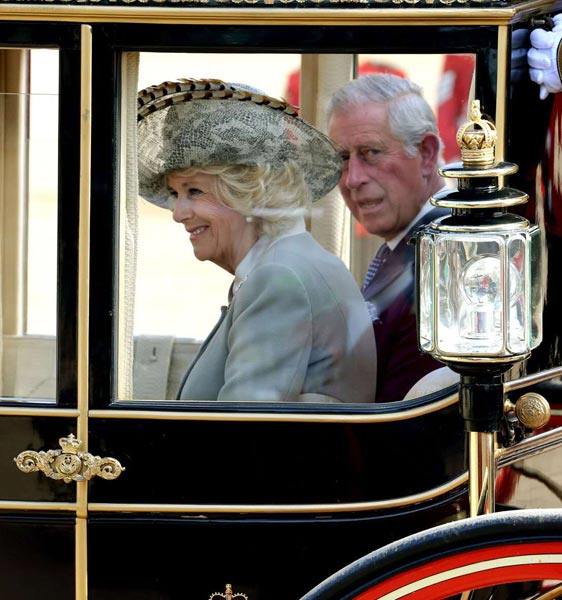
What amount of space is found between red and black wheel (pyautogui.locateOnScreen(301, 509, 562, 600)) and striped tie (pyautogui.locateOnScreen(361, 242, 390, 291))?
1.92ft

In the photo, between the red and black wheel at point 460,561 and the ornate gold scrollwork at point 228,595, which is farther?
the ornate gold scrollwork at point 228,595

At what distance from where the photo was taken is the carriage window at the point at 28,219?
2076mm

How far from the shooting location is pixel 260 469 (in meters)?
2.04

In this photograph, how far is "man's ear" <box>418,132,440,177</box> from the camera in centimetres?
208

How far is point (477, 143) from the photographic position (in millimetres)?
1768

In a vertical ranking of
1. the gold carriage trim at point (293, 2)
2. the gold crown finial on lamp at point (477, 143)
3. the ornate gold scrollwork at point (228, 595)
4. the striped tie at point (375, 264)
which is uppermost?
the gold carriage trim at point (293, 2)

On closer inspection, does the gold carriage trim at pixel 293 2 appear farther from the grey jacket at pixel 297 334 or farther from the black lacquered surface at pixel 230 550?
the black lacquered surface at pixel 230 550

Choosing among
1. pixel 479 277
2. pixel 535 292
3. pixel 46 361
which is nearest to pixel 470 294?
pixel 479 277

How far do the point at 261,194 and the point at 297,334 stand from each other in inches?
10.9

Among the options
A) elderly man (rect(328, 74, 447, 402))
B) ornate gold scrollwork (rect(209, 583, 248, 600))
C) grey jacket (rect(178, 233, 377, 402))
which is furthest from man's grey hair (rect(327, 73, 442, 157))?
ornate gold scrollwork (rect(209, 583, 248, 600))

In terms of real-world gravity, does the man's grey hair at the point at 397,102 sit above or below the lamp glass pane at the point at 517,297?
above

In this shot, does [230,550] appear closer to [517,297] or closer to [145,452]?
[145,452]

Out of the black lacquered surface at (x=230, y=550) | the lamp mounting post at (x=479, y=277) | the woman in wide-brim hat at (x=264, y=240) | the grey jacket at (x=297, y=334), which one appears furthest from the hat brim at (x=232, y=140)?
the black lacquered surface at (x=230, y=550)

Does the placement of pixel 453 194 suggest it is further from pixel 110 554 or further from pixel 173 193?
pixel 110 554
